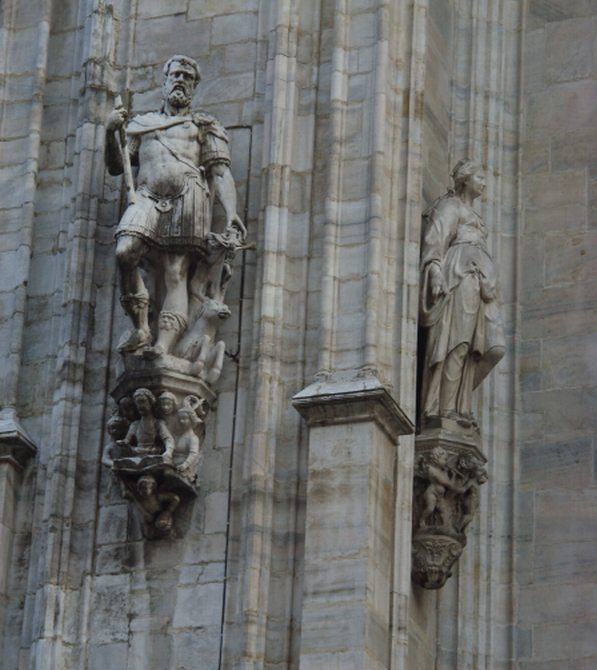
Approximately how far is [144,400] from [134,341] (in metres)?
0.52

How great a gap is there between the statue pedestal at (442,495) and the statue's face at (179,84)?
10.4 ft

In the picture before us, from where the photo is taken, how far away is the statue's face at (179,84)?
23078 mm

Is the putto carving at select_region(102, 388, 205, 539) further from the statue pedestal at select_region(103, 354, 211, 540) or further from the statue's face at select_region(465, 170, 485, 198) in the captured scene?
the statue's face at select_region(465, 170, 485, 198)

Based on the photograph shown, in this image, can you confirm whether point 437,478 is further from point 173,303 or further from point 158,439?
point 173,303

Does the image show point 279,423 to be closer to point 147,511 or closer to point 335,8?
point 147,511

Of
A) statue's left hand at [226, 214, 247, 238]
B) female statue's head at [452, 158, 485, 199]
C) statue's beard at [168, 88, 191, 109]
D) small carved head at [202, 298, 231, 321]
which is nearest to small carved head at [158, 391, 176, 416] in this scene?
small carved head at [202, 298, 231, 321]

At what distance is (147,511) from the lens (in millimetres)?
22031

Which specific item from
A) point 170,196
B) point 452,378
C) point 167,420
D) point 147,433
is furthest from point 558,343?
point 147,433

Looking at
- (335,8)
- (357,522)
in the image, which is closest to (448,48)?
(335,8)

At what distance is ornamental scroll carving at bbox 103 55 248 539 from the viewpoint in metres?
22.1

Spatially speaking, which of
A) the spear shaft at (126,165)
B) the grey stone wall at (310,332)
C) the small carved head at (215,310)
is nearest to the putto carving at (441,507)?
the grey stone wall at (310,332)

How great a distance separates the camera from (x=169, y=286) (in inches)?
890

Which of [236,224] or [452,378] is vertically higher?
[236,224]

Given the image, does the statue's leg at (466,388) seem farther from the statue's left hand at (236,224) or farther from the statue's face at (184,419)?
the statue's face at (184,419)
